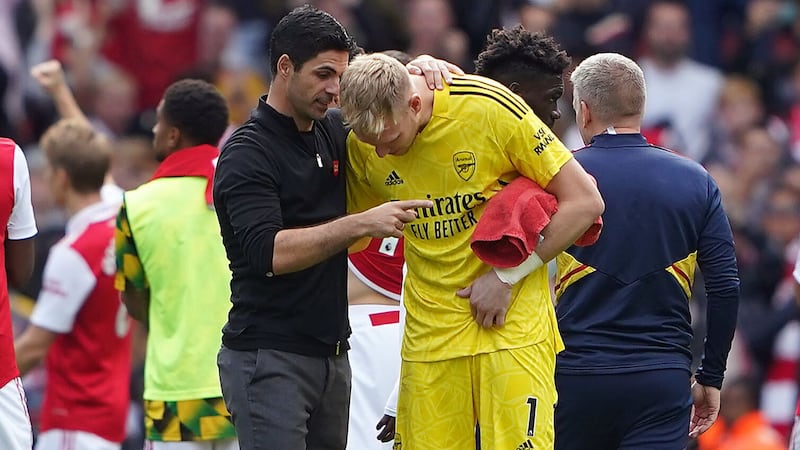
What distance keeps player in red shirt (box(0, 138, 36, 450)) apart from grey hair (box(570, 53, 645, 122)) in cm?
231

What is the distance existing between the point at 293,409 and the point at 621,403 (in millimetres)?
1410

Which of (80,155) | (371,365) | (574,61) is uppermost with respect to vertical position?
(574,61)

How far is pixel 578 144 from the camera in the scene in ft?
40.6

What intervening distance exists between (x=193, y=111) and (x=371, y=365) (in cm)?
150

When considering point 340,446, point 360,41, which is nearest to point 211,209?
point 340,446

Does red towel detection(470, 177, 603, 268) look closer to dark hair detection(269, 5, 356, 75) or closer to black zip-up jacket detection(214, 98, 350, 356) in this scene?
black zip-up jacket detection(214, 98, 350, 356)

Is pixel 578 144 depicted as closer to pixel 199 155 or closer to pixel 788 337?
pixel 788 337


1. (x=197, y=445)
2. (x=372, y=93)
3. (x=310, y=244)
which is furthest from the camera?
(x=197, y=445)

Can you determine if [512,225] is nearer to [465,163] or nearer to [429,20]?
[465,163]

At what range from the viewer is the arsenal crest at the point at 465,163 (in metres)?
5.44

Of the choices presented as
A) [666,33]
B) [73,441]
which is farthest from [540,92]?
[666,33]

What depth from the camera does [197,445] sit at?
7.28 metres

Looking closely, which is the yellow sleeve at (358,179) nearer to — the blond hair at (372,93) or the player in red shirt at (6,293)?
the blond hair at (372,93)

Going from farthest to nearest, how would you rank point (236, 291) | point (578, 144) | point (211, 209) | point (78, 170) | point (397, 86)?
point (578, 144)
point (78, 170)
point (211, 209)
point (236, 291)
point (397, 86)
